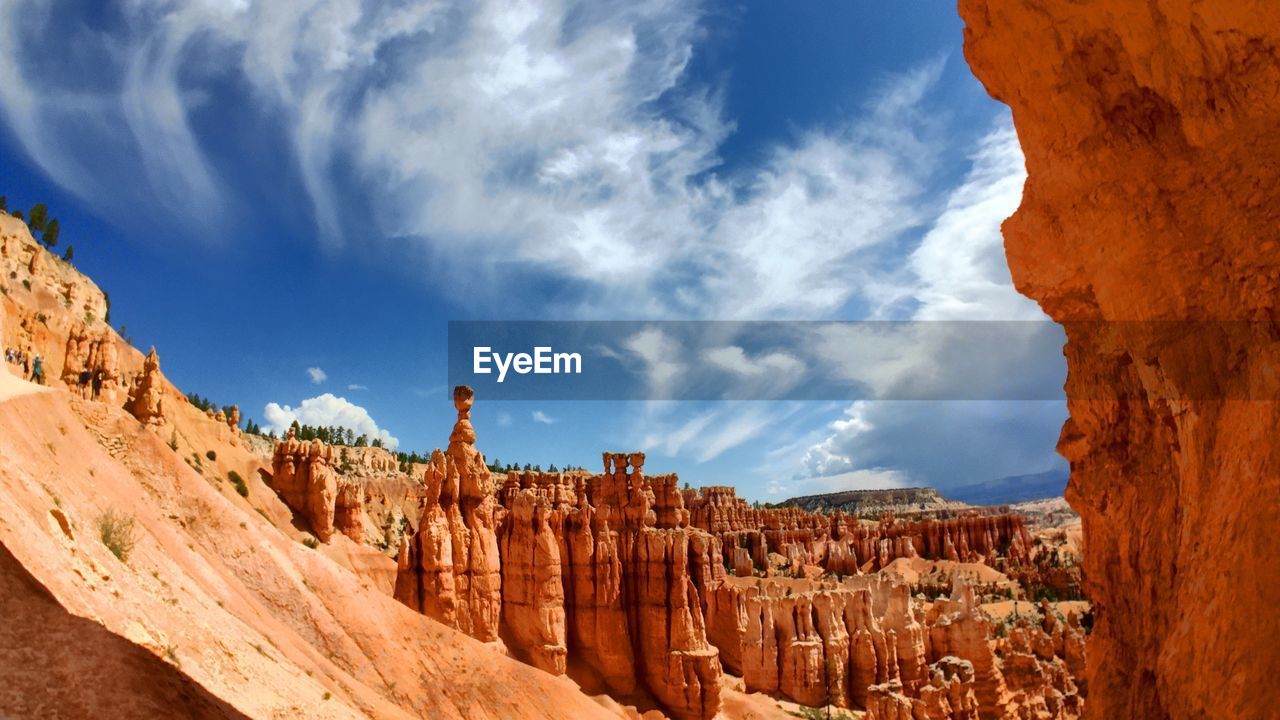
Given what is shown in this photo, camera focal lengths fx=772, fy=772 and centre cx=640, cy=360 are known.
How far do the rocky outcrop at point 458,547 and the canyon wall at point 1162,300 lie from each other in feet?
94.6

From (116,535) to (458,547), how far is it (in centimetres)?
1886

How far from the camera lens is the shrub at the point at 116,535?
1679cm

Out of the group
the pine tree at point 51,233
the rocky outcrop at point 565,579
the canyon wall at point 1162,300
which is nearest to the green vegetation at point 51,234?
the pine tree at point 51,233

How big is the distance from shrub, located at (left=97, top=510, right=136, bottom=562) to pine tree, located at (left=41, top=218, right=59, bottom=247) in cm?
7524

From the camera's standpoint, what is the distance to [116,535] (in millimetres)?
17641

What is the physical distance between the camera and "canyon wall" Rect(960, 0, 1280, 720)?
6.32m

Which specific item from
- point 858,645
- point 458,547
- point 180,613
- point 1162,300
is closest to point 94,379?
point 458,547

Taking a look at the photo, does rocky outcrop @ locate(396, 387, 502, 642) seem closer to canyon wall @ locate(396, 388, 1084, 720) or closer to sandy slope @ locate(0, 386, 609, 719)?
canyon wall @ locate(396, 388, 1084, 720)

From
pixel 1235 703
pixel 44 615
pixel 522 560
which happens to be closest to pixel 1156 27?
pixel 1235 703

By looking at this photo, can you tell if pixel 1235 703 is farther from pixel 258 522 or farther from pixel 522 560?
pixel 522 560

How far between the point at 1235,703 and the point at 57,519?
17.3 metres

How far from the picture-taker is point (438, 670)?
93.4 ft

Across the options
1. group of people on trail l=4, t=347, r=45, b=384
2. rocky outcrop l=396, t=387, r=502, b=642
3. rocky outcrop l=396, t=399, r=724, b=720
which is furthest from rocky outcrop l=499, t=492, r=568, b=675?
group of people on trail l=4, t=347, r=45, b=384

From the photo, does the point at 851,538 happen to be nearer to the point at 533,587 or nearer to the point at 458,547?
the point at 533,587
